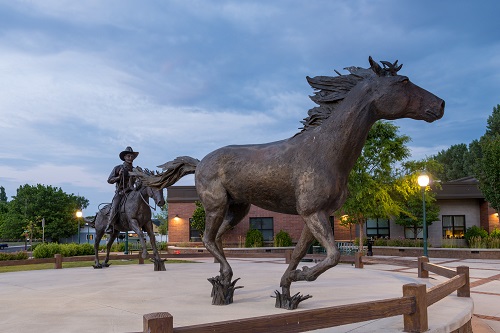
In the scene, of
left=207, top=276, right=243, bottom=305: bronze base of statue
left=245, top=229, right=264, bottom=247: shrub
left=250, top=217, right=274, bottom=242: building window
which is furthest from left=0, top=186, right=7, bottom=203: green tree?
left=207, top=276, right=243, bottom=305: bronze base of statue

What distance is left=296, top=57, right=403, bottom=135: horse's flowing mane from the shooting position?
6.27m

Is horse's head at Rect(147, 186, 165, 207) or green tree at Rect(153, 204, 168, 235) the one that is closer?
horse's head at Rect(147, 186, 165, 207)

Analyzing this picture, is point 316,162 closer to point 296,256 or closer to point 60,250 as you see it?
point 296,256

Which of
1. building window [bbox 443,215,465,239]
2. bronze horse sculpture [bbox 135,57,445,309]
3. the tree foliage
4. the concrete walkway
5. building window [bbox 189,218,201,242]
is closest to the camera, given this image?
the concrete walkway

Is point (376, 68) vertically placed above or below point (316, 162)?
above

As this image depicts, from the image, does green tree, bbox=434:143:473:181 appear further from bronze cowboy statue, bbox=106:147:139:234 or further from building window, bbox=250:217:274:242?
bronze cowboy statue, bbox=106:147:139:234

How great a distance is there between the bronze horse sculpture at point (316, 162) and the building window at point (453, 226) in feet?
93.9

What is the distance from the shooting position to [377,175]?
23609 mm

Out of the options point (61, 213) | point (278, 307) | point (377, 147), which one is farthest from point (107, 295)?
point (61, 213)

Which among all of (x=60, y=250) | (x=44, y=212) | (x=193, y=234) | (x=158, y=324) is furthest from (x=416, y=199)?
(x=44, y=212)

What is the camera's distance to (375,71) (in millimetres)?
6055

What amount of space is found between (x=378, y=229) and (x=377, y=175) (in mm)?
9992

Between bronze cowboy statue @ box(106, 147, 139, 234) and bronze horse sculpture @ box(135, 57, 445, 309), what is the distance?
687 cm

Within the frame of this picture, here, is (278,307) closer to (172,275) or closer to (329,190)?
(329,190)
